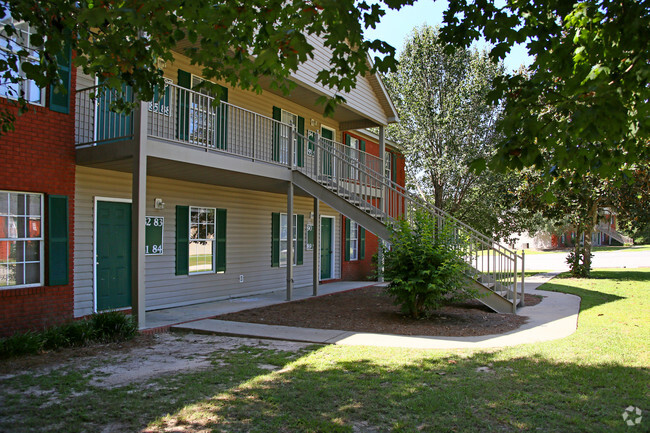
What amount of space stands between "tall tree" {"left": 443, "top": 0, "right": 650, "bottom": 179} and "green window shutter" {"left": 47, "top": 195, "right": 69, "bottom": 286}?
7037 mm

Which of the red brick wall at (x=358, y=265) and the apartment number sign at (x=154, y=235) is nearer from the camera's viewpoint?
the apartment number sign at (x=154, y=235)

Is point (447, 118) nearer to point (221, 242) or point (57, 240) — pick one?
point (221, 242)

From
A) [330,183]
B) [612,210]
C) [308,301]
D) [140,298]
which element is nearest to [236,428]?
[140,298]

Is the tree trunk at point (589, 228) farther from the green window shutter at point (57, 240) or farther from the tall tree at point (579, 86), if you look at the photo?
the green window shutter at point (57, 240)

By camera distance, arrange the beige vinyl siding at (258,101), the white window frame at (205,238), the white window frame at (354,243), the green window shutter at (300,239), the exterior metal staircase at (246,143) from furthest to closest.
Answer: the white window frame at (354,243)
the green window shutter at (300,239)
the white window frame at (205,238)
the beige vinyl siding at (258,101)
the exterior metal staircase at (246,143)

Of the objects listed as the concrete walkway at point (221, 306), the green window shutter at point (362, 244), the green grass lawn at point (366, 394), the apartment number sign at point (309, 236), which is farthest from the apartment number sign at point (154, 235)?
the green window shutter at point (362, 244)

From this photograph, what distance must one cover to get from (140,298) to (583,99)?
6789 millimetres

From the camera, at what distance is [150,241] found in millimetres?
9938

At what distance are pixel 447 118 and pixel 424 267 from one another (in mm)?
15572

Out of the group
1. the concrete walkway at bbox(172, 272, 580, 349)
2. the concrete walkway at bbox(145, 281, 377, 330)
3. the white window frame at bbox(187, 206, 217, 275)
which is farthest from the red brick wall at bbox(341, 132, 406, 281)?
the concrete walkway at bbox(172, 272, 580, 349)

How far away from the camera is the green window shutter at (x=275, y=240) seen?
45.6ft

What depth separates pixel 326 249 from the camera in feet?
54.1

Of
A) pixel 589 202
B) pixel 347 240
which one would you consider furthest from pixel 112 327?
pixel 589 202

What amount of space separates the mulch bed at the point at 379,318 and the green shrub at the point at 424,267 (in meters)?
0.46
